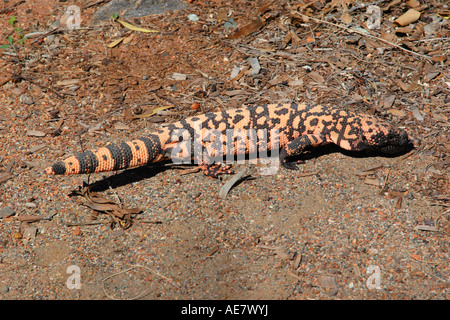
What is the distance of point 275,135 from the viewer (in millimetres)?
3879

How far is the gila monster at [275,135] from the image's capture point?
141 inches

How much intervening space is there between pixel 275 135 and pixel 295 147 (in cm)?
26

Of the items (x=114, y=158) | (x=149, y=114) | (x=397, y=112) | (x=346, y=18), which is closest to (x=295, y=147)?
(x=397, y=112)

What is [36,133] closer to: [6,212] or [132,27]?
[6,212]

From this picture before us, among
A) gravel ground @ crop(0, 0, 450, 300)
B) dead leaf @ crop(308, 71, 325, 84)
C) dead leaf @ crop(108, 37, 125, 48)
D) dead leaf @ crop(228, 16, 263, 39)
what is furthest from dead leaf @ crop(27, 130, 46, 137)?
dead leaf @ crop(308, 71, 325, 84)

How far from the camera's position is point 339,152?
389 centimetres

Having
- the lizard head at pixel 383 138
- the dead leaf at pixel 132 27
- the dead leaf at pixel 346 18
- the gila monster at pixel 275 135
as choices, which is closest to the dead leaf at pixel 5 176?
the gila monster at pixel 275 135

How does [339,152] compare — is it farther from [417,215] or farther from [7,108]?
[7,108]

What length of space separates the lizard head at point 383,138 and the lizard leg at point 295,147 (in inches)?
18.0

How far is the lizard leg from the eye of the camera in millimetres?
3740

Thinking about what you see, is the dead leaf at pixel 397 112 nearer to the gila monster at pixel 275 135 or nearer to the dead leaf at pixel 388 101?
the dead leaf at pixel 388 101

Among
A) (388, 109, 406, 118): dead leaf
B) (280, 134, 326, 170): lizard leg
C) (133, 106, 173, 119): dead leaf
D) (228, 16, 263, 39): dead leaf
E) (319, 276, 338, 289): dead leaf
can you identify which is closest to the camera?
(319, 276, 338, 289): dead leaf

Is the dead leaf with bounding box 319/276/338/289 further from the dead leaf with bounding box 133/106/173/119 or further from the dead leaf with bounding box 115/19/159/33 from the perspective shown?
the dead leaf with bounding box 115/19/159/33
